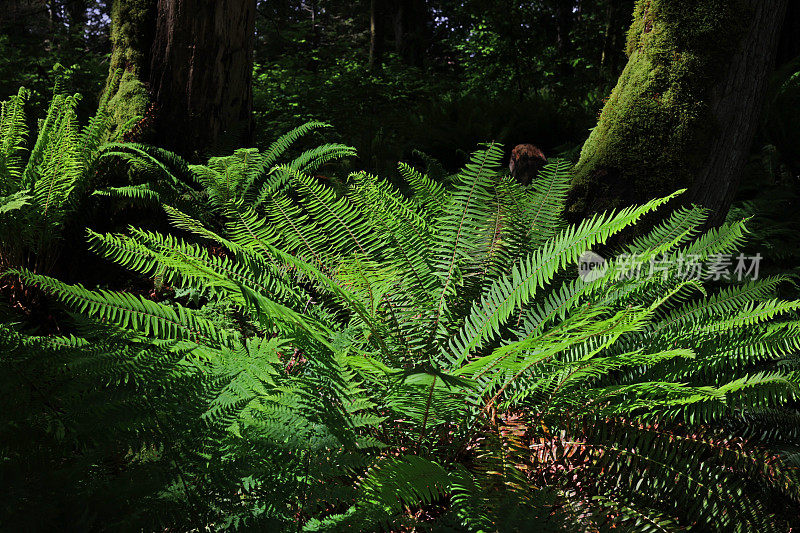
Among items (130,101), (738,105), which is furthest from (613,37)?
(130,101)

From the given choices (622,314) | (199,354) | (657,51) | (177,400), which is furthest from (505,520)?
(657,51)

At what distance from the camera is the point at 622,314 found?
1354 millimetres

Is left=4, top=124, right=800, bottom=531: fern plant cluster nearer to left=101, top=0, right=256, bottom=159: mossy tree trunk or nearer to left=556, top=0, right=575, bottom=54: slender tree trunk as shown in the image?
left=101, top=0, right=256, bottom=159: mossy tree trunk

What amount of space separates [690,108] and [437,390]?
204 cm

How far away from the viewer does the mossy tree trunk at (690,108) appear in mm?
2469

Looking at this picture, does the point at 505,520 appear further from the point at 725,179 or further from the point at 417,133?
the point at 417,133

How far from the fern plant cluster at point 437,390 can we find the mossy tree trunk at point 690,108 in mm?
545

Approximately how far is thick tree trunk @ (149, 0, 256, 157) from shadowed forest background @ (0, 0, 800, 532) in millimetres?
18

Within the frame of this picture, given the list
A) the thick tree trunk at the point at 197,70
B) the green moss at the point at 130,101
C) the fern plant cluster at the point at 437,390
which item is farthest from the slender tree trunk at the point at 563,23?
the fern plant cluster at the point at 437,390

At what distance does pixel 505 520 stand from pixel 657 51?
2427 mm

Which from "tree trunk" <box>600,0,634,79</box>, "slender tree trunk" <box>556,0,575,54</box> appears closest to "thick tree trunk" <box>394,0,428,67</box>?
"slender tree trunk" <box>556,0,575,54</box>

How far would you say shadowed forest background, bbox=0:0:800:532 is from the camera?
1.11m

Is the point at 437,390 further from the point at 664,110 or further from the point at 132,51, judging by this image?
the point at 132,51

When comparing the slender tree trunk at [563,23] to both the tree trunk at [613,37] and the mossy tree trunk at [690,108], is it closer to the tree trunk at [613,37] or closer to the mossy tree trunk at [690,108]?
the tree trunk at [613,37]
